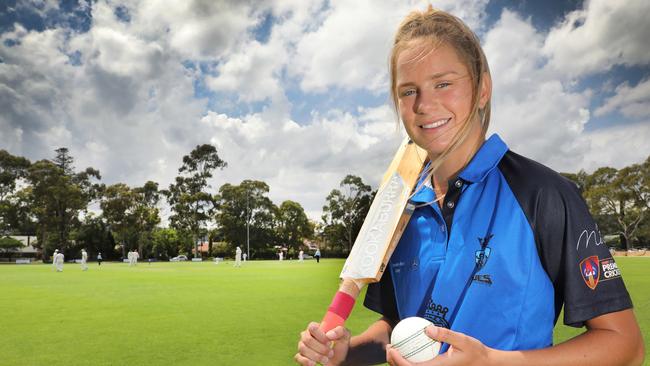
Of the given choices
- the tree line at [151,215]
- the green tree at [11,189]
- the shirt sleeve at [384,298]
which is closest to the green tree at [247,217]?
the tree line at [151,215]

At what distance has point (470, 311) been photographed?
1512 millimetres

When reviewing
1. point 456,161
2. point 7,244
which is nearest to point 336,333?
point 456,161

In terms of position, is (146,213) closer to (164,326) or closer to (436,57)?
(164,326)

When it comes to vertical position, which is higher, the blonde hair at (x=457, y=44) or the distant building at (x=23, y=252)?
the distant building at (x=23, y=252)

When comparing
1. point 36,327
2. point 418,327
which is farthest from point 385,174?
point 36,327

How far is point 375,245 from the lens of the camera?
1.89 metres

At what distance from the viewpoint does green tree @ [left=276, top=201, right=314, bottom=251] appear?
266 feet

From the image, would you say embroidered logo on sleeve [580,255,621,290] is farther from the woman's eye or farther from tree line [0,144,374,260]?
tree line [0,144,374,260]

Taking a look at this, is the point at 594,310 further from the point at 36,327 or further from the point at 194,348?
the point at 36,327

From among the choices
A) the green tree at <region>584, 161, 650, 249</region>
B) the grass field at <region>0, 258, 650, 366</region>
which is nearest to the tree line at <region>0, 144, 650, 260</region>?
the green tree at <region>584, 161, 650, 249</region>

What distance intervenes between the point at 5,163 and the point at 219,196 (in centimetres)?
2960

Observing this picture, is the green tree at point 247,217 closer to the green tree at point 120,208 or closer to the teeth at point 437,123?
the green tree at point 120,208

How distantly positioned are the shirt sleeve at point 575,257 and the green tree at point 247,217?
7609cm

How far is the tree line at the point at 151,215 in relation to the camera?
66.8 meters
